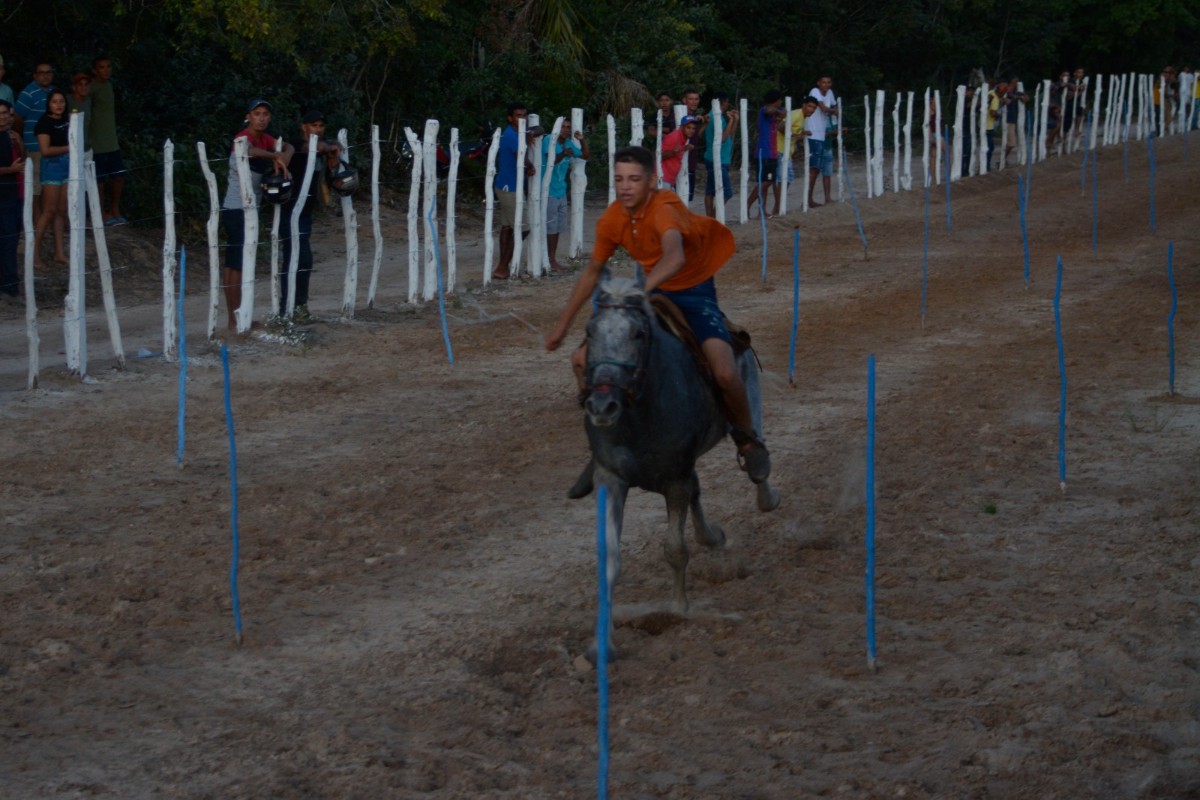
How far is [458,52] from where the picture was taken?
24.0 meters

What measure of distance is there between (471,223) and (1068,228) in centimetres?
909

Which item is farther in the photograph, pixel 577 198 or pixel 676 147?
pixel 676 147

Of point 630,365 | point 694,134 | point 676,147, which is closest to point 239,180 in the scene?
point 630,365

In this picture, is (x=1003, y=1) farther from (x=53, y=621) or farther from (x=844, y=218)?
(x=53, y=621)

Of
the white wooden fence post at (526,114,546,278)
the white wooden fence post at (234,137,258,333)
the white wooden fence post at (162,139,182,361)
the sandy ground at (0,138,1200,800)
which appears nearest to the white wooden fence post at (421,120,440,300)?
the sandy ground at (0,138,1200,800)

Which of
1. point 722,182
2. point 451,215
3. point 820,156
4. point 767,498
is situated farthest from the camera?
point 820,156

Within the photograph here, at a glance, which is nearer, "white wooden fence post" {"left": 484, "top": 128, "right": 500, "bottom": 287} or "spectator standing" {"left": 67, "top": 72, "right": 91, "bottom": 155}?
"spectator standing" {"left": 67, "top": 72, "right": 91, "bottom": 155}

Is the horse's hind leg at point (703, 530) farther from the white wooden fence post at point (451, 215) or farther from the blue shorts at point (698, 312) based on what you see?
the white wooden fence post at point (451, 215)

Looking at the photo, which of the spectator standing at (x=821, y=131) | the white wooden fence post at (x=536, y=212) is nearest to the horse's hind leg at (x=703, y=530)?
the white wooden fence post at (x=536, y=212)

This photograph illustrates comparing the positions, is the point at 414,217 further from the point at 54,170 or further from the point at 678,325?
the point at 678,325

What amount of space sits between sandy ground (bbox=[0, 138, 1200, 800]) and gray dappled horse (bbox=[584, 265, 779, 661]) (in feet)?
1.82

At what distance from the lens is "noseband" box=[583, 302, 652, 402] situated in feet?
18.4

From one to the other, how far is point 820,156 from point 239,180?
41.9 feet

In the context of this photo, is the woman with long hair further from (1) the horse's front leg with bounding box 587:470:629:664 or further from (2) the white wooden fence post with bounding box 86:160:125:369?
(1) the horse's front leg with bounding box 587:470:629:664
